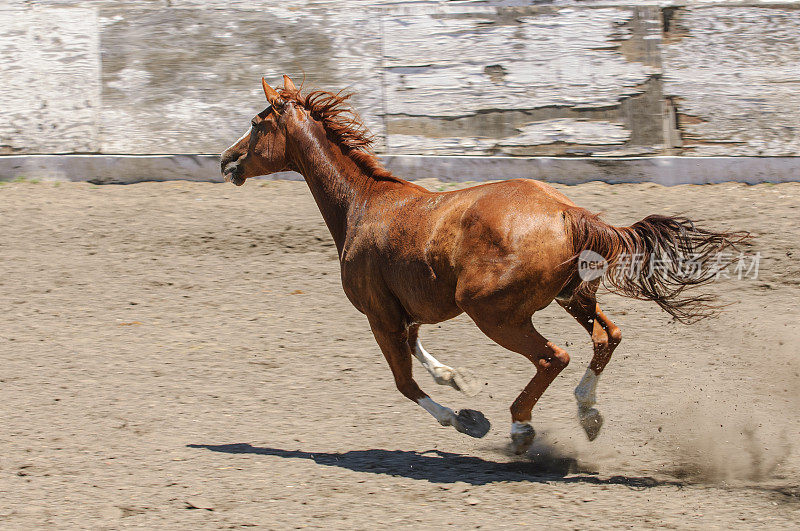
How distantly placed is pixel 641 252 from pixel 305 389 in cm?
251

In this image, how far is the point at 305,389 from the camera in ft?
18.8

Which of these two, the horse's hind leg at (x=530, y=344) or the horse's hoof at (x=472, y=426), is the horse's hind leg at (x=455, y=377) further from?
the horse's hind leg at (x=530, y=344)

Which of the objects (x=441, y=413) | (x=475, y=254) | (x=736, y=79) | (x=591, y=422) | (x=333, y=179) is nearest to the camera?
(x=475, y=254)

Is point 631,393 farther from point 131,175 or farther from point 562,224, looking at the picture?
point 131,175

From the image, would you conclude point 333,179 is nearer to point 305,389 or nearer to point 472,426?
point 305,389

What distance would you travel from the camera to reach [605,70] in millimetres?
8953

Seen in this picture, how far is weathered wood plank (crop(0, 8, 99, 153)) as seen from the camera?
920 centimetres

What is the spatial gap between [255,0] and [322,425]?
589cm

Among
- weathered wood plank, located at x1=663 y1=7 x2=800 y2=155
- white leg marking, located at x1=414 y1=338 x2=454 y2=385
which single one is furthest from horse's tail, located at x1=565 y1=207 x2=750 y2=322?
weathered wood plank, located at x1=663 y1=7 x2=800 y2=155

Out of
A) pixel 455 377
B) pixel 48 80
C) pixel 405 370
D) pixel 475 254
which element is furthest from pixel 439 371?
pixel 48 80

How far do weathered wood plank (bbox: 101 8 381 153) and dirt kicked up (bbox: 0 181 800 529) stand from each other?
26.9 inches

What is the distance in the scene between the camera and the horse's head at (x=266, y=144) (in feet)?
17.6

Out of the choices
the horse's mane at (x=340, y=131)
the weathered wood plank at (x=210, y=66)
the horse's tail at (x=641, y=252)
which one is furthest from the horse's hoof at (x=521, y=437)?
the weathered wood plank at (x=210, y=66)

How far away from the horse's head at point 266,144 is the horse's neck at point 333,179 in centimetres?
12
